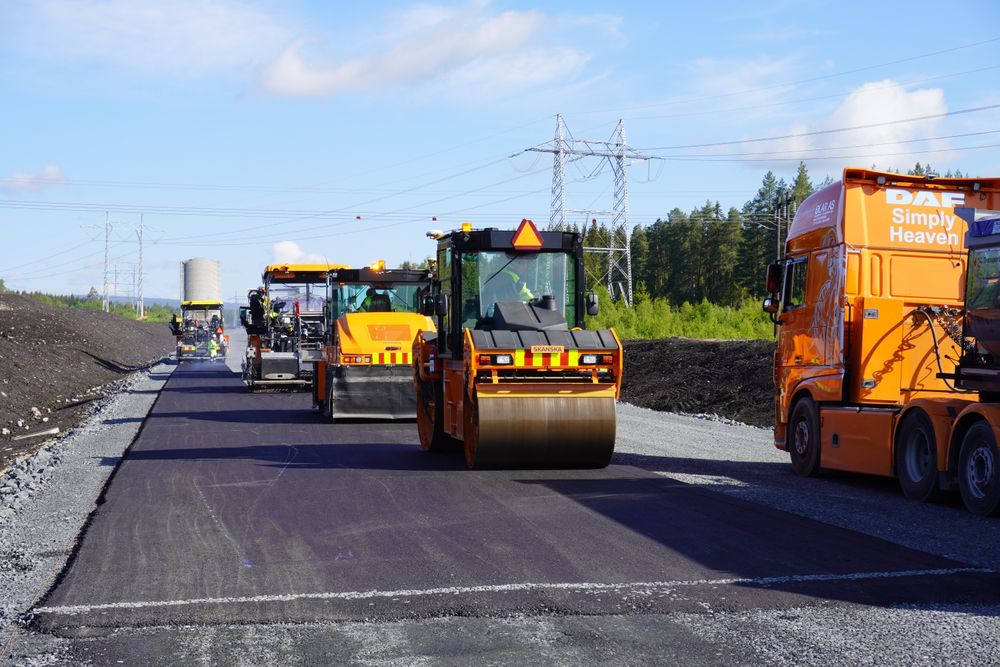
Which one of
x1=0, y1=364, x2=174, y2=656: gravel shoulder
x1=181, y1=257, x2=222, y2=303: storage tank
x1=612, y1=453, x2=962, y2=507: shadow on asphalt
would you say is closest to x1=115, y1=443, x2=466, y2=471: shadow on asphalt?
x1=0, y1=364, x2=174, y2=656: gravel shoulder

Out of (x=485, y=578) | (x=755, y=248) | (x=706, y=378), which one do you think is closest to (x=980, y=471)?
(x=485, y=578)

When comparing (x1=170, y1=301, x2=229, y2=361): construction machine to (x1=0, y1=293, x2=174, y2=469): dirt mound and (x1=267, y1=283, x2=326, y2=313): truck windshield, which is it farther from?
(x1=267, y1=283, x2=326, y2=313): truck windshield

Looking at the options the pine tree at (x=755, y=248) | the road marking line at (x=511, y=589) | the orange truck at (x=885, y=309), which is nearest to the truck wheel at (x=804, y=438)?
the orange truck at (x=885, y=309)

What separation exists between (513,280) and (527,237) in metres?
0.58

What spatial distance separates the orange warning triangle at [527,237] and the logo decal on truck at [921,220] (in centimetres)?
424

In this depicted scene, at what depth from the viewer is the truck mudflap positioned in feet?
68.5

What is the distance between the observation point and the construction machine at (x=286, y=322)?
96.2 ft

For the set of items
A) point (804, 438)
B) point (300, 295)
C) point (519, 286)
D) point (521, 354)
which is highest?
point (300, 295)

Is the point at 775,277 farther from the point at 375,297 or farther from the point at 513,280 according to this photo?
the point at 375,297

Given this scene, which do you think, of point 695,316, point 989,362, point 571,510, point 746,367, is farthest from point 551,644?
point 695,316

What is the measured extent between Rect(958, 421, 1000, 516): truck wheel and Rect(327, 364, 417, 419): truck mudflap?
11571 mm

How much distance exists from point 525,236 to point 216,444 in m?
6.06

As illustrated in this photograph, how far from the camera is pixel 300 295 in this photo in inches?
1164

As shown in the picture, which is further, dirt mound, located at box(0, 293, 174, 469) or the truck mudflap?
dirt mound, located at box(0, 293, 174, 469)
